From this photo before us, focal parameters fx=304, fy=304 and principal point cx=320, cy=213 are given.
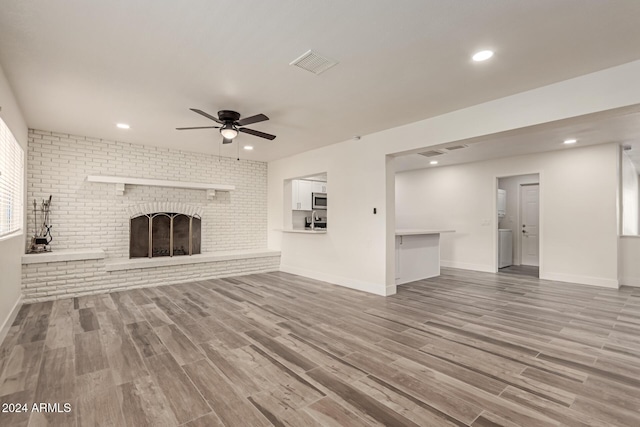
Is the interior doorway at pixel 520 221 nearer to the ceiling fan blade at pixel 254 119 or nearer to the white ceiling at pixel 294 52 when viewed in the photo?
the white ceiling at pixel 294 52

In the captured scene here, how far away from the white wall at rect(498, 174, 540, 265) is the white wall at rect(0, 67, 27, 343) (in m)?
9.66

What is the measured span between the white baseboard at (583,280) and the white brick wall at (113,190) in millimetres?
6372

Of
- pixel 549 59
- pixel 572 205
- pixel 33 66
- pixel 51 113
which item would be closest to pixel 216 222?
pixel 51 113

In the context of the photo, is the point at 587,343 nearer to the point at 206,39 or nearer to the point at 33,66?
the point at 206,39

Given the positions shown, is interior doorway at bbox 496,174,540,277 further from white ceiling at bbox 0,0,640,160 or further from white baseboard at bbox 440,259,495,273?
white ceiling at bbox 0,0,640,160

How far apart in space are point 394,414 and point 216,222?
5.71m

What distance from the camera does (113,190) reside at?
18.3ft

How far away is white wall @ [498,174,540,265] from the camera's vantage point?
820cm

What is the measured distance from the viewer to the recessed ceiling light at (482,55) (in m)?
2.58

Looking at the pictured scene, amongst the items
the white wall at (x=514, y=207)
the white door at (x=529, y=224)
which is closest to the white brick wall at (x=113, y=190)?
the white wall at (x=514, y=207)

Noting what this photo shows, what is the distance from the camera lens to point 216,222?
6750mm

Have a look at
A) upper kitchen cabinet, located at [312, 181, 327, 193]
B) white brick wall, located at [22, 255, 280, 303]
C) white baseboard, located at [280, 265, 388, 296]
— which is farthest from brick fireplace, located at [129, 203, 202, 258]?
upper kitchen cabinet, located at [312, 181, 327, 193]

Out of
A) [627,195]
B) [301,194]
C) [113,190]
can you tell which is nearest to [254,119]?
[113,190]

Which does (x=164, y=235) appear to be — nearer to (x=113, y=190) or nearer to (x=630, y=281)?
(x=113, y=190)
